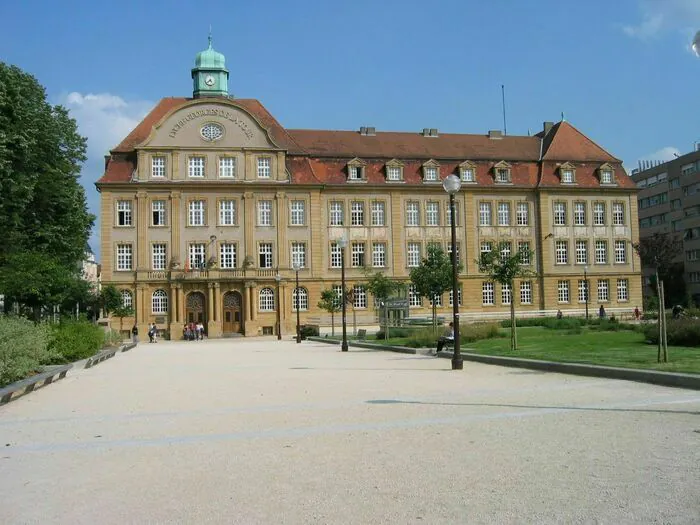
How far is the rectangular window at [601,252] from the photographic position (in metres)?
72.0

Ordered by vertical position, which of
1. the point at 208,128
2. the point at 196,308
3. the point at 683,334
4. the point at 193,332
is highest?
the point at 208,128

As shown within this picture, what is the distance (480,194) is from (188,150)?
25382 mm

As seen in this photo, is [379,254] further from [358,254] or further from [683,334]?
[683,334]

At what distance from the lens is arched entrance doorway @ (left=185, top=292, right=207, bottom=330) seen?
6338cm

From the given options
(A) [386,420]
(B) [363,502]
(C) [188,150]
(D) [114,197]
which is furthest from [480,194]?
(B) [363,502]

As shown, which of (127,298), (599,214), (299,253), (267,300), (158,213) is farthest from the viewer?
(599,214)

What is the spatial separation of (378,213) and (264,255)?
10.5 m

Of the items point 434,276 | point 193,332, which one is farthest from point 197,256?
point 434,276

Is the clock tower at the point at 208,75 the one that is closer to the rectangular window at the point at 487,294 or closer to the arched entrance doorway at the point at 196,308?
the arched entrance doorway at the point at 196,308

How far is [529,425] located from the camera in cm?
931

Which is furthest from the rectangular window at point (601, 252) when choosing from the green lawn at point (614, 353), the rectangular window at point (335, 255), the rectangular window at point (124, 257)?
the green lawn at point (614, 353)

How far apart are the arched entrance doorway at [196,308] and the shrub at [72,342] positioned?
113 ft

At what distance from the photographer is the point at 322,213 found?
66.8 meters

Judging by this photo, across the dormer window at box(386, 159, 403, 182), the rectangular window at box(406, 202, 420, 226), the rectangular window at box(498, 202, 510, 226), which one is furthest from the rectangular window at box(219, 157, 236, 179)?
the rectangular window at box(498, 202, 510, 226)
